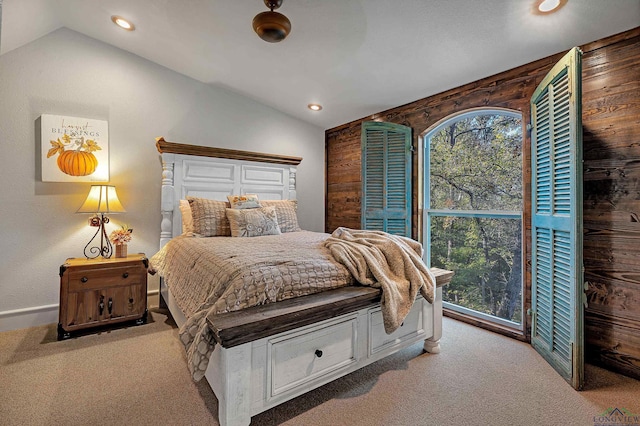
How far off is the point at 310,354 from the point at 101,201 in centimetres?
246

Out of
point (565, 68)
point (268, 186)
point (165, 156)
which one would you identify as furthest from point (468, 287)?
point (165, 156)

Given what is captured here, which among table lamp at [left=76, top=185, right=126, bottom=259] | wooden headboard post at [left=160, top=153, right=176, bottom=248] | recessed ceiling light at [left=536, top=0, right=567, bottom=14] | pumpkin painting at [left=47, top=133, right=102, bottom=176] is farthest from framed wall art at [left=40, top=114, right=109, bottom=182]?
recessed ceiling light at [left=536, top=0, right=567, bottom=14]

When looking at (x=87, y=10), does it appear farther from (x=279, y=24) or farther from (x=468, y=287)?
(x=468, y=287)

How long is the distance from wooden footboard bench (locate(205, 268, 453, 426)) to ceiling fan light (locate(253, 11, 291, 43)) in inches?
67.6

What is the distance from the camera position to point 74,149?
298 cm

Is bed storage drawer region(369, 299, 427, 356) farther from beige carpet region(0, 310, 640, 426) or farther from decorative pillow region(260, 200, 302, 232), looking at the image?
decorative pillow region(260, 200, 302, 232)

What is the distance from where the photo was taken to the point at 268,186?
4016 mm

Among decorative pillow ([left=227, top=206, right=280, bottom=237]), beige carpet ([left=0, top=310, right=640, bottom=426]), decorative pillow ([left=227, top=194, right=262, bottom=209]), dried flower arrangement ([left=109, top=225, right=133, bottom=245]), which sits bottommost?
beige carpet ([left=0, top=310, right=640, bottom=426])

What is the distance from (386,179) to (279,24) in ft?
6.74

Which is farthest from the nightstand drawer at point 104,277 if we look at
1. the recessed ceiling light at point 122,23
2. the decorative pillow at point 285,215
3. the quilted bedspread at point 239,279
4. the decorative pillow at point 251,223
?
the recessed ceiling light at point 122,23

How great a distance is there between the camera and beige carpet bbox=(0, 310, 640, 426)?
5.47 ft

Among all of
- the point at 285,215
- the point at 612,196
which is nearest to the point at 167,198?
the point at 285,215

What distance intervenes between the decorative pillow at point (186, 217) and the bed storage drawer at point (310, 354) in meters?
1.93

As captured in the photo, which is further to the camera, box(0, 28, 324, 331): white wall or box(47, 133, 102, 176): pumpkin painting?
box(47, 133, 102, 176): pumpkin painting
